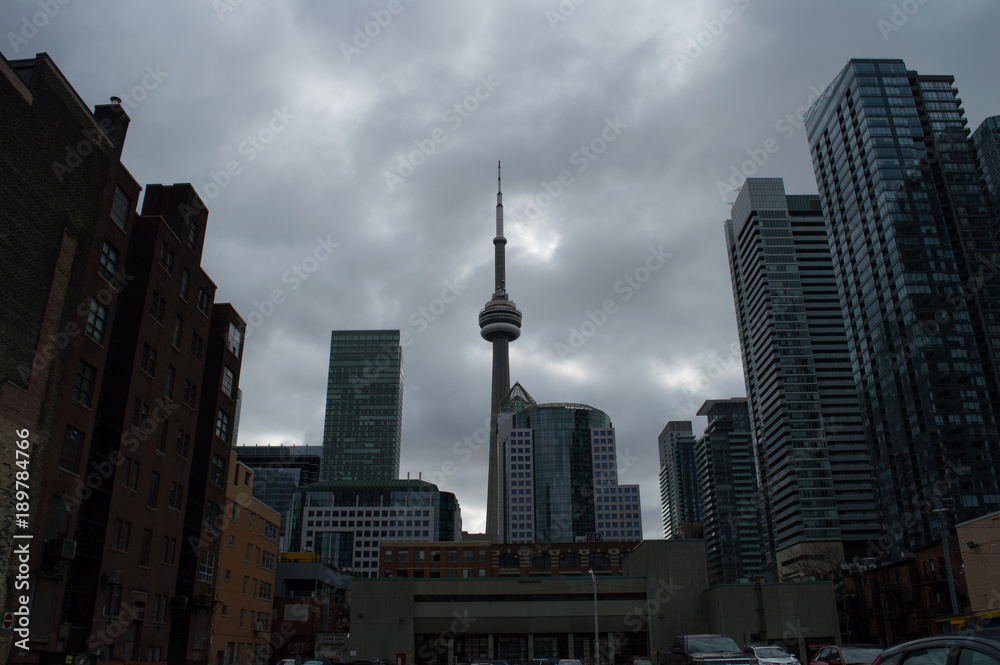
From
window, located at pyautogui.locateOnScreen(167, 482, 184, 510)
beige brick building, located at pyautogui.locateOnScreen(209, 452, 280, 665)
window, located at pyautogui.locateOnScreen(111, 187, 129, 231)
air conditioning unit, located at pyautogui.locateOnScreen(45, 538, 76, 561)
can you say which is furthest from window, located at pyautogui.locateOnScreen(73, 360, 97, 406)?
beige brick building, located at pyautogui.locateOnScreen(209, 452, 280, 665)

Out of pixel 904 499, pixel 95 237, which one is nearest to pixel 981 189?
pixel 904 499

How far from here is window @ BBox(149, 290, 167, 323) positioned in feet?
134

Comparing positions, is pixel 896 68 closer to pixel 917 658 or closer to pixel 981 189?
pixel 981 189

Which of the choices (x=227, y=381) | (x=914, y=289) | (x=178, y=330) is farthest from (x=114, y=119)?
(x=914, y=289)

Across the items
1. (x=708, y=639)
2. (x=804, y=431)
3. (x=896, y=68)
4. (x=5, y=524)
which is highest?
(x=896, y=68)

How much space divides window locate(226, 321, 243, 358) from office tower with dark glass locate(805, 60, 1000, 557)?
12477 cm

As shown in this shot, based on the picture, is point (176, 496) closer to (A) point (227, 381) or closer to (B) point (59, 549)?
(A) point (227, 381)

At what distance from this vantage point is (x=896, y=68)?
16175cm

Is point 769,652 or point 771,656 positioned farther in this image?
point 769,652

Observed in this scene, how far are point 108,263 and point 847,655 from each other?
116 ft

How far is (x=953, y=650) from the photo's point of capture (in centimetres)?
781

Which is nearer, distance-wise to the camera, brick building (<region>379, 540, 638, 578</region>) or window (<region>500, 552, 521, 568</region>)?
brick building (<region>379, 540, 638, 578</region>)

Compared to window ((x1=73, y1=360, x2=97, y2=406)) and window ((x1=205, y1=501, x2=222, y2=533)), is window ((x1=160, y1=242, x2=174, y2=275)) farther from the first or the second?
window ((x1=205, y1=501, x2=222, y2=533))

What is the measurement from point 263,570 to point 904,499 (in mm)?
128739
